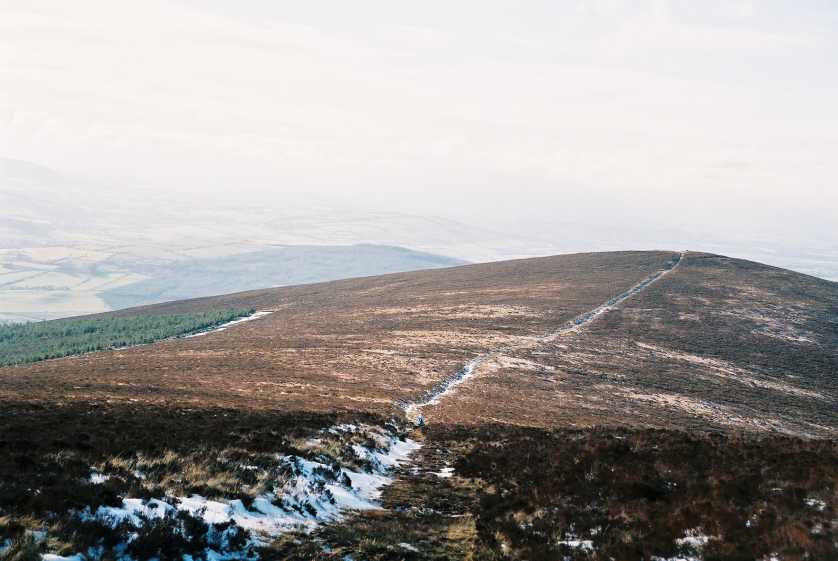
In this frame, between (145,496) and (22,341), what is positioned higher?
(145,496)

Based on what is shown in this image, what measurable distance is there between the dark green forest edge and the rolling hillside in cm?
849

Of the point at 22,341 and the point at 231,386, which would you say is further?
the point at 22,341

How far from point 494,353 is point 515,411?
18.6m

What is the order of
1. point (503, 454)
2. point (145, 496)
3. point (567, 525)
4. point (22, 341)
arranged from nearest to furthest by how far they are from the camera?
point (145, 496) < point (567, 525) < point (503, 454) < point (22, 341)

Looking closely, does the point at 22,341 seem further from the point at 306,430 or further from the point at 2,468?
the point at 2,468

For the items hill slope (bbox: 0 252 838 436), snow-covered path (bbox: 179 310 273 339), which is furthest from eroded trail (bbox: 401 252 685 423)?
snow-covered path (bbox: 179 310 273 339)

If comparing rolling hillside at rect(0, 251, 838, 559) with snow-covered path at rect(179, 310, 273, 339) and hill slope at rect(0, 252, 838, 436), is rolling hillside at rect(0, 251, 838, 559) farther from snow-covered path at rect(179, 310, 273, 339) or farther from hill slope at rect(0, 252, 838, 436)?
snow-covered path at rect(179, 310, 273, 339)

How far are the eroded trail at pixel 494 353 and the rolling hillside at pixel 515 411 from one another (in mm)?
329

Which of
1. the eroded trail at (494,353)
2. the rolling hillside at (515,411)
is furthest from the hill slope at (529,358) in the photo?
the eroded trail at (494,353)

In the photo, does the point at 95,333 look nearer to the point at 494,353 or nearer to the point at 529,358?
Answer: the point at 494,353

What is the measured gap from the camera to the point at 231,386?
36.7m

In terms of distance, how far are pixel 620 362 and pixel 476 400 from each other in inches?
805

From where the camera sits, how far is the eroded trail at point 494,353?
115 feet

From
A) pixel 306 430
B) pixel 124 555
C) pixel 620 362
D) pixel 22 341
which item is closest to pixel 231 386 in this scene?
pixel 306 430
